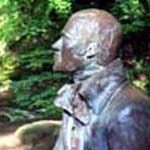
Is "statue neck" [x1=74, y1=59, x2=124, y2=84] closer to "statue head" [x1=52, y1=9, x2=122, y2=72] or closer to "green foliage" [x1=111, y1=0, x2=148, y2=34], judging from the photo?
"statue head" [x1=52, y1=9, x2=122, y2=72]

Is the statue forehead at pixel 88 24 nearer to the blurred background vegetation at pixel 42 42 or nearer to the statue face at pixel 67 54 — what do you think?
the statue face at pixel 67 54

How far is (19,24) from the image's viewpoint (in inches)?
403

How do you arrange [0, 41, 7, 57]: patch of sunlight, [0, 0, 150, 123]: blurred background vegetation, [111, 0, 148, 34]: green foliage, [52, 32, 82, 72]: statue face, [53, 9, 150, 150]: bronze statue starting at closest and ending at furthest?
1. [53, 9, 150, 150]: bronze statue
2. [52, 32, 82, 72]: statue face
3. [0, 0, 150, 123]: blurred background vegetation
4. [111, 0, 148, 34]: green foliage
5. [0, 41, 7, 57]: patch of sunlight

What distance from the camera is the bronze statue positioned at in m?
2.45

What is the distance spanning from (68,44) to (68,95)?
7.4 inches

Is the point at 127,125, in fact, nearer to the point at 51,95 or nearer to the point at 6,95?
the point at 51,95

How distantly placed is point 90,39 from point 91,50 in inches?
1.5

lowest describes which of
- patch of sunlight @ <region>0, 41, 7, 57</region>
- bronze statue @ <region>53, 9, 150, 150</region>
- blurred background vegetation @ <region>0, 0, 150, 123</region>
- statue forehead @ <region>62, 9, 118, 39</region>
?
patch of sunlight @ <region>0, 41, 7, 57</region>

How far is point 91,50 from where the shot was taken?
99.1 inches

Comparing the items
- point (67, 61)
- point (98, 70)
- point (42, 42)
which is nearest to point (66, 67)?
point (67, 61)

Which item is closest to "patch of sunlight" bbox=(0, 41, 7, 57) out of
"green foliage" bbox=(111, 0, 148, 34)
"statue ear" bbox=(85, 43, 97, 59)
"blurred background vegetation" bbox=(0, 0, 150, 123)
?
"blurred background vegetation" bbox=(0, 0, 150, 123)

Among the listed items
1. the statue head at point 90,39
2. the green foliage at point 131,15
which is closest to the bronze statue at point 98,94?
the statue head at point 90,39

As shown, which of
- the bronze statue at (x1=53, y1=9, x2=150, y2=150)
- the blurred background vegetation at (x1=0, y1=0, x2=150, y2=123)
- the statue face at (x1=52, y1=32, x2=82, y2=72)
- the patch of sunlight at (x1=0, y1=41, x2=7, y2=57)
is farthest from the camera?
the patch of sunlight at (x1=0, y1=41, x2=7, y2=57)

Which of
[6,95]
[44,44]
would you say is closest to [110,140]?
[6,95]
